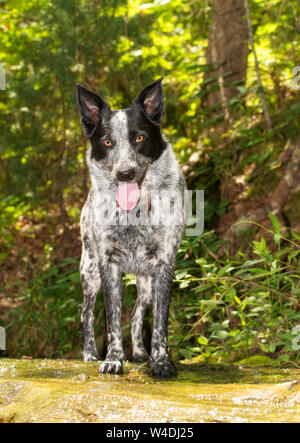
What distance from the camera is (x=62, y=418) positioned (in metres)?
2.24

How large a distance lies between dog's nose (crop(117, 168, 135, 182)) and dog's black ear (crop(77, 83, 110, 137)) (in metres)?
0.55

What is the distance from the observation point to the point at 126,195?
3.39 m

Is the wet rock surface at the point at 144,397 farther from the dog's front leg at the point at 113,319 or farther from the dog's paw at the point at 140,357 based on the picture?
the dog's paw at the point at 140,357

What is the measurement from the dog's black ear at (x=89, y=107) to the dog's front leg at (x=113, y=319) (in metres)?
1.01

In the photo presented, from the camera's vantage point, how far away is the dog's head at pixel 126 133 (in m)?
3.34

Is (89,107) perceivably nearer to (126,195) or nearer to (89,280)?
(126,195)

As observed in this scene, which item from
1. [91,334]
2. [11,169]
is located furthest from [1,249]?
[91,334]

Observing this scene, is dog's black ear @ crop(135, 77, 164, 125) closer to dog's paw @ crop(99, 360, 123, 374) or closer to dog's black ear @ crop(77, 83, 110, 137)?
dog's black ear @ crop(77, 83, 110, 137)

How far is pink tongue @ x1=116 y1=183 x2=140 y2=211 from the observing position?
11.1 ft

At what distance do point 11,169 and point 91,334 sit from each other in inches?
178

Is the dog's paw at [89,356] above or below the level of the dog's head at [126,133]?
below
